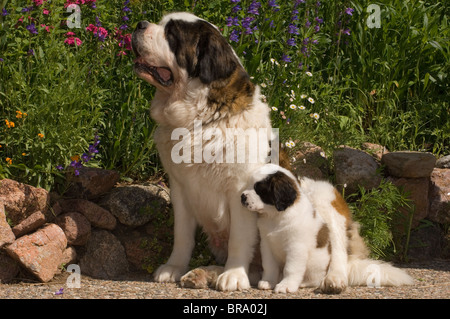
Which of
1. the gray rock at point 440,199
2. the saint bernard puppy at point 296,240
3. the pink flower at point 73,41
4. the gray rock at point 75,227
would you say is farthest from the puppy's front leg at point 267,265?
the pink flower at point 73,41

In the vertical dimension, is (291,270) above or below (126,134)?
below

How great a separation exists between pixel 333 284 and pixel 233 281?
0.61 metres

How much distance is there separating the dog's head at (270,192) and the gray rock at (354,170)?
1426 mm

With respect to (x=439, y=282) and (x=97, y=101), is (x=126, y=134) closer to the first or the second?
(x=97, y=101)

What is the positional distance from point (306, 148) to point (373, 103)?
46.3 inches

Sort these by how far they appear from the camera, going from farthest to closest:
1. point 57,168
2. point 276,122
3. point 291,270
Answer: point 276,122 < point 57,168 < point 291,270

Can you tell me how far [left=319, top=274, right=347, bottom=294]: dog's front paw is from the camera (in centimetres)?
416

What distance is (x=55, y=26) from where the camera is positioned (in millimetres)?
5047

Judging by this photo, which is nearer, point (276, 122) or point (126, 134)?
point (126, 134)

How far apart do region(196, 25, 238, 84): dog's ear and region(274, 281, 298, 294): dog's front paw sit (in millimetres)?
1322

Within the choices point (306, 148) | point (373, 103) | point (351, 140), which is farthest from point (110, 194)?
point (373, 103)

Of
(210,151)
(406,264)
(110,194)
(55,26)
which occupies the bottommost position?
(406,264)

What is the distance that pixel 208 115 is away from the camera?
4320 mm

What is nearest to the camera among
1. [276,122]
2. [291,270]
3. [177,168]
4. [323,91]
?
[291,270]
